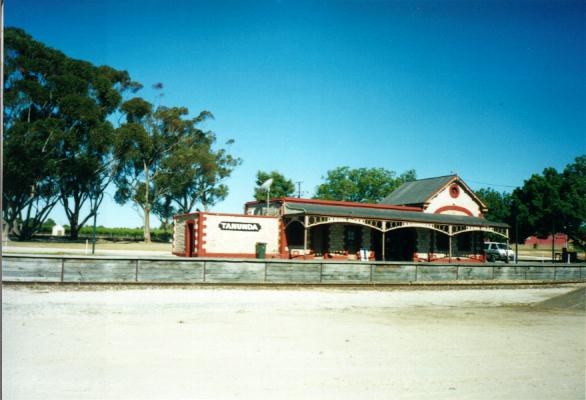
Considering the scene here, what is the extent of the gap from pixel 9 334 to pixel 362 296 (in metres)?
10.9

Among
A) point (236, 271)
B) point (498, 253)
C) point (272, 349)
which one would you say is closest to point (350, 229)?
point (236, 271)

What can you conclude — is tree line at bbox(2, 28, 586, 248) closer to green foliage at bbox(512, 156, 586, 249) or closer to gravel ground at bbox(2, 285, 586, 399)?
green foliage at bbox(512, 156, 586, 249)

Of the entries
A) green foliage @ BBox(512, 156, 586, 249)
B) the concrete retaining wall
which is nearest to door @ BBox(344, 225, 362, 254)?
the concrete retaining wall

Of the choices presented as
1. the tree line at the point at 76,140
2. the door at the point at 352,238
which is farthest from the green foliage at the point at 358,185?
the door at the point at 352,238

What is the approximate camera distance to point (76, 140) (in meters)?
44.9

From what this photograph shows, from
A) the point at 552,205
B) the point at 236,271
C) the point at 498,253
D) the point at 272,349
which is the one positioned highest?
the point at 552,205

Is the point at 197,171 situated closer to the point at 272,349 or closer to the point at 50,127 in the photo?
the point at 50,127

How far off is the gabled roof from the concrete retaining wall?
55.3 ft

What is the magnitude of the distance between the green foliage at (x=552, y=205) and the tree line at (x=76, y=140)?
37952mm

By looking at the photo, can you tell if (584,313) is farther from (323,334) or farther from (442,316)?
(323,334)

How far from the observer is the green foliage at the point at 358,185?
82.5m

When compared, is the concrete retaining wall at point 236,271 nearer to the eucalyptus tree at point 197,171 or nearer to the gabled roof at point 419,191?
the gabled roof at point 419,191

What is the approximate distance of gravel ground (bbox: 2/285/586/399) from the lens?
5.78 m

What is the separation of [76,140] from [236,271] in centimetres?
3464
